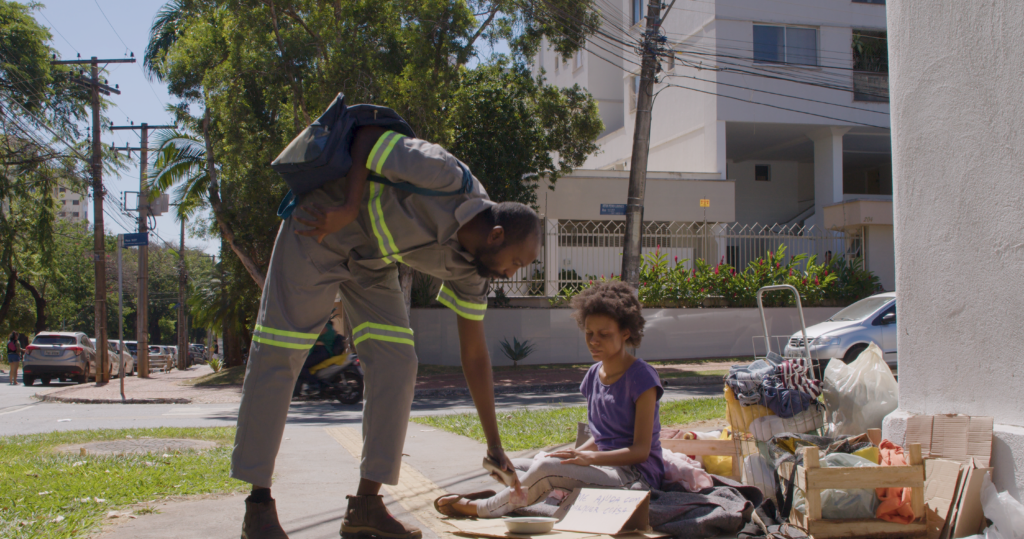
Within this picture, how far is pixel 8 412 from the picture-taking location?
1209 centimetres

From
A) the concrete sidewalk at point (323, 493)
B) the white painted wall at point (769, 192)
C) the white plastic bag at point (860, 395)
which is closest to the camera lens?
the concrete sidewalk at point (323, 493)

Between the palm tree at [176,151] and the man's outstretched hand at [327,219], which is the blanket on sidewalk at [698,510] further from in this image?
the palm tree at [176,151]

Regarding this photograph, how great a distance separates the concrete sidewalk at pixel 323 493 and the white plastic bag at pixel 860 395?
2155mm

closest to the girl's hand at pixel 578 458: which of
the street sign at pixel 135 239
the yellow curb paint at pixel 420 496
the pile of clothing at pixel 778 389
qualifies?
the yellow curb paint at pixel 420 496

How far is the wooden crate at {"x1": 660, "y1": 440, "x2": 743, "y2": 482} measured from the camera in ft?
13.3

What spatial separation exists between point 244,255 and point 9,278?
62.1 feet

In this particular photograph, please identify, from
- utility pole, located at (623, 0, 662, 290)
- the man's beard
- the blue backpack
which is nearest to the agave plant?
utility pole, located at (623, 0, 662, 290)

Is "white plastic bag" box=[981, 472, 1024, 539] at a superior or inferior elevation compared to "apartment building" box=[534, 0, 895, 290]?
inferior

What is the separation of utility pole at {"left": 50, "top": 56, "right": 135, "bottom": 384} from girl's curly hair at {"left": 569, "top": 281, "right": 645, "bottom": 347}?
56.1 ft

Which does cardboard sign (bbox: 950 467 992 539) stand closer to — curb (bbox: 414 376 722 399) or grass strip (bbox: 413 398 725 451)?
grass strip (bbox: 413 398 725 451)

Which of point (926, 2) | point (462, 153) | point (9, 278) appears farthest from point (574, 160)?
point (9, 278)

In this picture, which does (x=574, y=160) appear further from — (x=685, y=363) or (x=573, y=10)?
(x=685, y=363)

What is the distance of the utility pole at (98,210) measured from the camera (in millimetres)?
18078

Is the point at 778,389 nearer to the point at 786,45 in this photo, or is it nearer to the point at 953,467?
the point at 953,467
